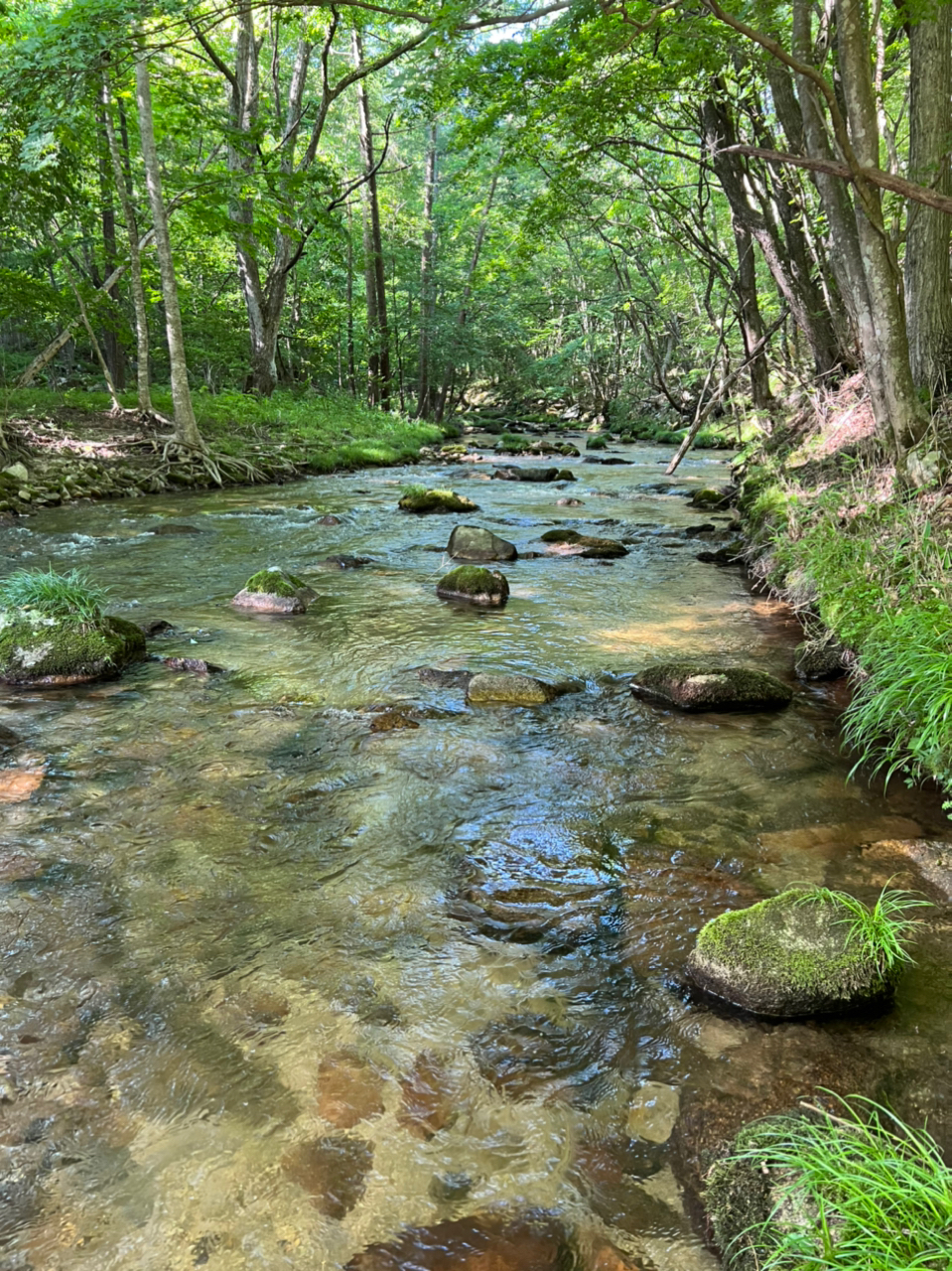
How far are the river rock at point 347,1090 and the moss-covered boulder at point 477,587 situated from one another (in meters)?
5.78

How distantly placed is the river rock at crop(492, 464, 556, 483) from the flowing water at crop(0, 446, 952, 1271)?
12.6 m

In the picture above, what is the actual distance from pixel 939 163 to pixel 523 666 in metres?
5.91

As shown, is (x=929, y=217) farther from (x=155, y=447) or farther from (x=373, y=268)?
(x=373, y=268)

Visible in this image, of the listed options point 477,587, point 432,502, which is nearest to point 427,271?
point 432,502

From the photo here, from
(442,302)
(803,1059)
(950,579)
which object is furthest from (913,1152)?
(442,302)

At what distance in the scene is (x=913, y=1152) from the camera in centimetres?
180

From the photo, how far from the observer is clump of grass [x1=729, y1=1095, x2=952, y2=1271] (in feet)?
4.90

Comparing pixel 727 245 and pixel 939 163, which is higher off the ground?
pixel 727 245

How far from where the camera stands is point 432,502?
13555mm

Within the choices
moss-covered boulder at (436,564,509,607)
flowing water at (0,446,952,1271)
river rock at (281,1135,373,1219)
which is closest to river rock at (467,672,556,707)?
flowing water at (0,446,952,1271)

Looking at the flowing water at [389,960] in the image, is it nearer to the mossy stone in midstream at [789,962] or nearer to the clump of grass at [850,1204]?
the mossy stone in midstream at [789,962]

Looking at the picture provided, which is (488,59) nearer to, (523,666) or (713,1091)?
(523,666)

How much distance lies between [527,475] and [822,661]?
529 inches

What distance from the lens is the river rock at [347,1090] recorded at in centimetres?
216
